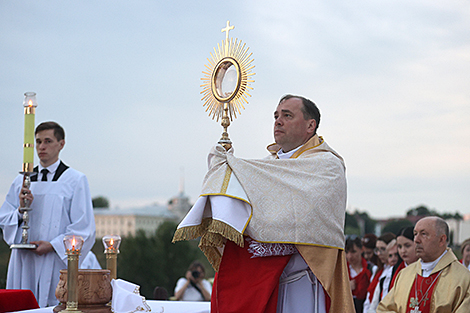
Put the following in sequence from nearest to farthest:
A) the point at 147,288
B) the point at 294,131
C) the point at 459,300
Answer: the point at 294,131 < the point at 459,300 < the point at 147,288

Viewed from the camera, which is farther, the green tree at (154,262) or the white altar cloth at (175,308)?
the green tree at (154,262)

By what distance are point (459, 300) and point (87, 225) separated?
3854 mm

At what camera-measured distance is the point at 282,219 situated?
4109 millimetres

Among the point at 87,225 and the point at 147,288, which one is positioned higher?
the point at 87,225

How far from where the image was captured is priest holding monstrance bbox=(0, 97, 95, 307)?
243 inches

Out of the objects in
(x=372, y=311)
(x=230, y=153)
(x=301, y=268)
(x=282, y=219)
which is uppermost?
(x=230, y=153)

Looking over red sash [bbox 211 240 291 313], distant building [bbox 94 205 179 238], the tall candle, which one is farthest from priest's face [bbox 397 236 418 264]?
distant building [bbox 94 205 179 238]

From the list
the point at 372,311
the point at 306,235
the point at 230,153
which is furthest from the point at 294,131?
the point at 372,311

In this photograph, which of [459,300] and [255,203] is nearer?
[255,203]

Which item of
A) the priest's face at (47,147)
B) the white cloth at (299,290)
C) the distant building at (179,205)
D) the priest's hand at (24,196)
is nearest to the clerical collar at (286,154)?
the white cloth at (299,290)

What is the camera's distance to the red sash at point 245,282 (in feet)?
13.5

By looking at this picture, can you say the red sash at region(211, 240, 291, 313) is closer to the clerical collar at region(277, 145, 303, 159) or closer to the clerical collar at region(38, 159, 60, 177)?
the clerical collar at region(277, 145, 303, 159)

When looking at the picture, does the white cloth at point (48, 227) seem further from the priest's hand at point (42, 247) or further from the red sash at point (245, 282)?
the red sash at point (245, 282)

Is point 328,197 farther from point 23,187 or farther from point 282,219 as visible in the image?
point 23,187
